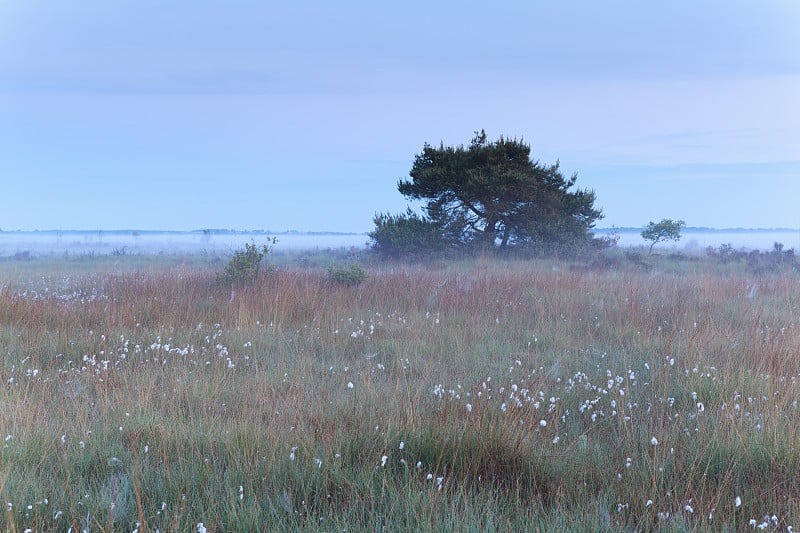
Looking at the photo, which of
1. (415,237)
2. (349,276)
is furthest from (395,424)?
(415,237)

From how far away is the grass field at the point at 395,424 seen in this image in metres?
2.86

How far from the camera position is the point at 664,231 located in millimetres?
31750

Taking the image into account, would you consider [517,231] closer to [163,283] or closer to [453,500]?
[163,283]

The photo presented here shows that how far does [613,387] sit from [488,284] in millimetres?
6243

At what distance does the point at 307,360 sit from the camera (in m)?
5.76

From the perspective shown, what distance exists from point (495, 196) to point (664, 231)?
559 inches

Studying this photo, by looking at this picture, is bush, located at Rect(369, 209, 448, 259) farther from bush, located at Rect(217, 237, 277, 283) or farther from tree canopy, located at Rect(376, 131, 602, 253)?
bush, located at Rect(217, 237, 277, 283)

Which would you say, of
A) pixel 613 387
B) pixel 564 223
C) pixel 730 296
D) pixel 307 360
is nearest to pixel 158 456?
pixel 307 360

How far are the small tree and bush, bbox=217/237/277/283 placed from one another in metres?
26.1

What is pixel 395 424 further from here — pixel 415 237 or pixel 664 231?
pixel 664 231

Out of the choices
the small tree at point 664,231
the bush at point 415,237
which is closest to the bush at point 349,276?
the bush at point 415,237

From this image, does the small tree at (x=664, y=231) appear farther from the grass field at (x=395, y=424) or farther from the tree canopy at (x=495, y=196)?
the grass field at (x=395, y=424)

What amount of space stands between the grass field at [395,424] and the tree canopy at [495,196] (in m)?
15.4

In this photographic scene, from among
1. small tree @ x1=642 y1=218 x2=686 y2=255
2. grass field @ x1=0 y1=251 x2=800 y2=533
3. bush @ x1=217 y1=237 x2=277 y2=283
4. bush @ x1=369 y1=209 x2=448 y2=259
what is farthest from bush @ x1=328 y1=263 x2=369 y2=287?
small tree @ x1=642 y1=218 x2=686 y2=255
